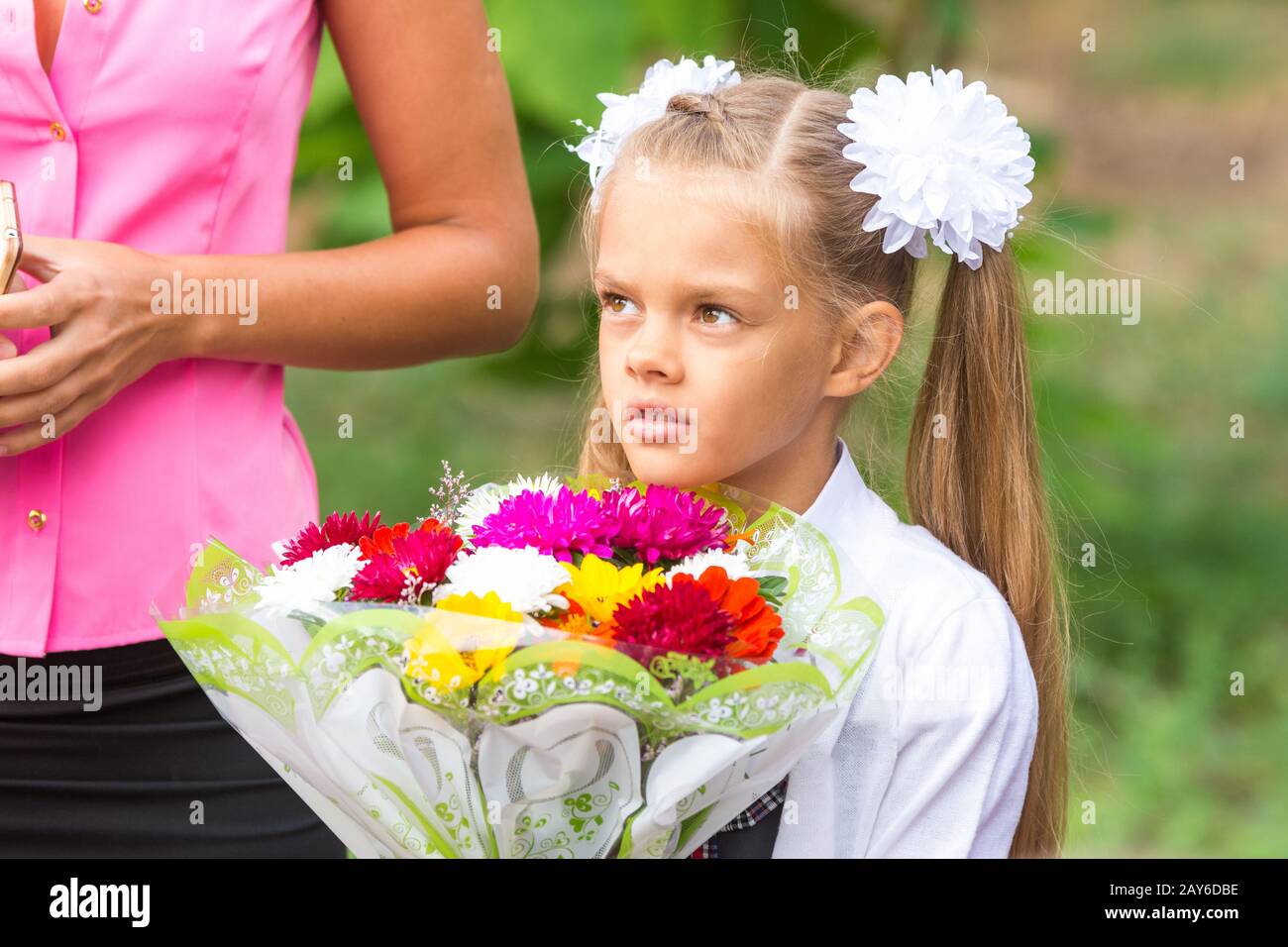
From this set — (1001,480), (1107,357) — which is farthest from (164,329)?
(1107,357)

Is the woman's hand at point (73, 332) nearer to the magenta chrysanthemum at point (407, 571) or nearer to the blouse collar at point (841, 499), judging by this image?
the magenta chrysanthemum at point (407, 571)

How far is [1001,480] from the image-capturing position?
5.47ft

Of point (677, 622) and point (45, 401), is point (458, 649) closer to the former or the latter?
point (677, 622)

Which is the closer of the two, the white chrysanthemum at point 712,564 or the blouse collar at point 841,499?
the white chrysanthemum at point 712,564

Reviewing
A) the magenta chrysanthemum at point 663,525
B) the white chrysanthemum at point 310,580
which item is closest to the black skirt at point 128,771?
the white chrysanthemum at point 310,580

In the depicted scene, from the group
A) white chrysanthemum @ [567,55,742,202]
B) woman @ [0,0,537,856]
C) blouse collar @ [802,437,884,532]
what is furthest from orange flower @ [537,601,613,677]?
white chrysanthemum @ [567,55,742,202]

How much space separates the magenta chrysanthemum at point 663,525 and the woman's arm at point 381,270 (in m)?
0.46

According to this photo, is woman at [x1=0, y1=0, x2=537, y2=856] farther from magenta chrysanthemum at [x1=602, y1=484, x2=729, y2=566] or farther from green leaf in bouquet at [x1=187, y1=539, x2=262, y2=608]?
magenta chrysanthemum at [x1=602, y1=484, x2=729, y2=566]

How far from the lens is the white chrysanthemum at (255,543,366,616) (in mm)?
1232

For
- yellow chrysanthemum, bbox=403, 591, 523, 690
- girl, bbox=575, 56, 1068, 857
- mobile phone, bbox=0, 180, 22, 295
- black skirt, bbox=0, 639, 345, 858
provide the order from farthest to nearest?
black skirt, bbox=0, 639, 345, 858 < girl, bbox=575, 56, 1068, 857 < mobile phone, bbox=0, 180, 22, 295 < yellow chrysanthemum, bbox=403, 591, 523, 690

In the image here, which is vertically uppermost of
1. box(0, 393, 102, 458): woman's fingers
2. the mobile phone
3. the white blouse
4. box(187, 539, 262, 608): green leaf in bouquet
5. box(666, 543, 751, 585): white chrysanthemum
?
the mobile phone

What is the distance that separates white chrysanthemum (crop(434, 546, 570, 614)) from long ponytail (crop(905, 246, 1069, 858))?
1.99 ft

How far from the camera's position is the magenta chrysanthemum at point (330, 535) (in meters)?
1.37

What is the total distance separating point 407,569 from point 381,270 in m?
0.54
